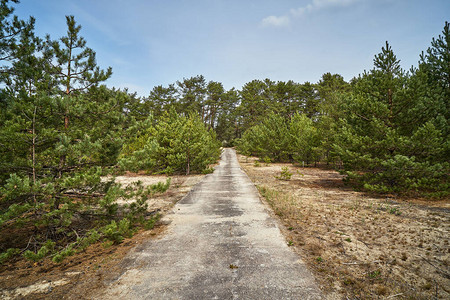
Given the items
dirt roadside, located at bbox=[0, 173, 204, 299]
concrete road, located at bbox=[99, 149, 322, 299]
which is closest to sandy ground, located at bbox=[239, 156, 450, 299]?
concrete road, located at bbox=[99, 149, 322, 299]

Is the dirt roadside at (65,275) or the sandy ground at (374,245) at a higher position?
the sandy ground at (374,245)

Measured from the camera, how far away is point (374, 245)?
14.5 feet

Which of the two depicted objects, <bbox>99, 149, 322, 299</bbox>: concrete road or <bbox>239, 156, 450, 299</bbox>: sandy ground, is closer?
<bbox>99, 149, 322, 299</bbox>: concrete road

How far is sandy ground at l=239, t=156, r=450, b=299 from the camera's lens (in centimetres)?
308

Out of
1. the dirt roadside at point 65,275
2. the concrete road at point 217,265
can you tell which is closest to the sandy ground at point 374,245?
the concrete road at point 217,265

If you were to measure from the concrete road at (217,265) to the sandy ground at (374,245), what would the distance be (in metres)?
0.46

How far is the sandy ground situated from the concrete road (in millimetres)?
460

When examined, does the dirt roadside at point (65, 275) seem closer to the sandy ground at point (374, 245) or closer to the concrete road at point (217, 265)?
the concrete road at point (217, 265)

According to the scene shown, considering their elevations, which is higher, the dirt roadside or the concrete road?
the concrete road

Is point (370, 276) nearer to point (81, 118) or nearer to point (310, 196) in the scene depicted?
point (310, 196)

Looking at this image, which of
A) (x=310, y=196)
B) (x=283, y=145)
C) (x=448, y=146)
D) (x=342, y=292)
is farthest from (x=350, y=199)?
(x=283, y=145)

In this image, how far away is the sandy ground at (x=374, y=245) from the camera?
3.08m

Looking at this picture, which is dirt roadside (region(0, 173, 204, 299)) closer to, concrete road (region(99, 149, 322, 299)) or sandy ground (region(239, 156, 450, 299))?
concrete road (region(99, 149, 322, 299))

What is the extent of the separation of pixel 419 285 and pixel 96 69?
8.18 metres
